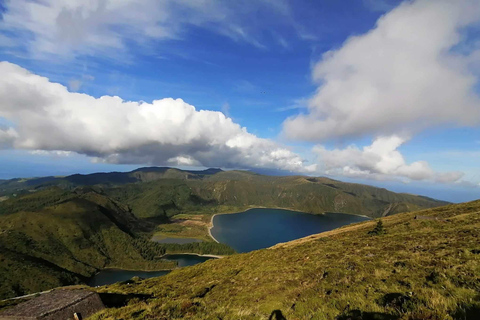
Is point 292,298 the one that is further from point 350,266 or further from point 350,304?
point 350,266

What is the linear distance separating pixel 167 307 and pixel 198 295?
10.2m

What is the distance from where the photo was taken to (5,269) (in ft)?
582

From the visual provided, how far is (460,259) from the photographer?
681 inches

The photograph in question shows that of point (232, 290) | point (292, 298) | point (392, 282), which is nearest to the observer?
point (392, 282)

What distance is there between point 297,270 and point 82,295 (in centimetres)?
2078

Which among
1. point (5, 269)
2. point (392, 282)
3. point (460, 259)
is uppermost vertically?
point (460, 259)

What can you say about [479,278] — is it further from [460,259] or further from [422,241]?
[422,241]

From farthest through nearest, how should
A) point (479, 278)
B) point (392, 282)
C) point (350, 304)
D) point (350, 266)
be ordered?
point (350, 266), point (392, 282), point (479, 278), point (350, 304)

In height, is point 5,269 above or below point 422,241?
below

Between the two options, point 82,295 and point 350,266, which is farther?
point 350,266

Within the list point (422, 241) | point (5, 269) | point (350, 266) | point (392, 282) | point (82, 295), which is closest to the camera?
point (392, 282)

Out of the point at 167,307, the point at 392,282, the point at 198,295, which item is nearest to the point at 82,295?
the point at 167,307

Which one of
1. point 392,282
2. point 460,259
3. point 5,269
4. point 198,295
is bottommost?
point 5,269

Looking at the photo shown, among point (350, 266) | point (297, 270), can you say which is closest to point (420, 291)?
point (350, 266)
